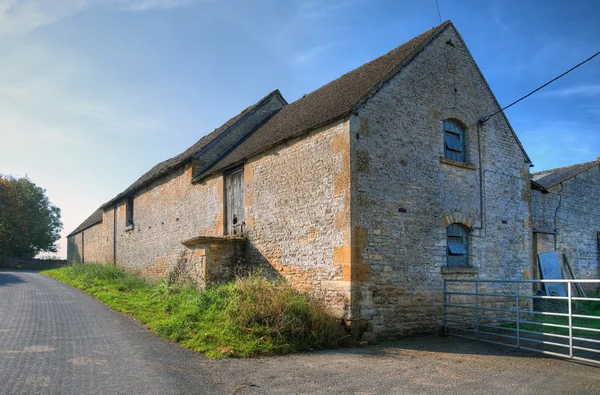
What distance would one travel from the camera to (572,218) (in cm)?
1598

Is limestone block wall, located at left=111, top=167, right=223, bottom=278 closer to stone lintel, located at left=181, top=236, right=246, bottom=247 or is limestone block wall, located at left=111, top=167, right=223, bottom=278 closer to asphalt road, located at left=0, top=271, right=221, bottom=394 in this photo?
stone lintel, located at left=181, top=236, right=246, bottom=247

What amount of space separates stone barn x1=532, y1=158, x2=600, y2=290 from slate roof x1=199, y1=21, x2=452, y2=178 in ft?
21.6

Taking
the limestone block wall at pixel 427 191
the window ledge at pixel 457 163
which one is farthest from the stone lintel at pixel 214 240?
the window ledge at pixel 457 163

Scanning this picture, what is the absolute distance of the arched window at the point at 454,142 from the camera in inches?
465

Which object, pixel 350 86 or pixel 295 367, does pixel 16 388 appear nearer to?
pixel 295 367

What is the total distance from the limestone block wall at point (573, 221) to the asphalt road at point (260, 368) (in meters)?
7.33

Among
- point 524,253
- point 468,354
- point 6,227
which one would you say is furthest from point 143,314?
point 6,227

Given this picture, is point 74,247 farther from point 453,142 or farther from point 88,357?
point 453,142

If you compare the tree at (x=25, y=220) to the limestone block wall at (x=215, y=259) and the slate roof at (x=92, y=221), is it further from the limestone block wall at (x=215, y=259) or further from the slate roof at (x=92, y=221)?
the limestone block wall at (x=215, y=259)

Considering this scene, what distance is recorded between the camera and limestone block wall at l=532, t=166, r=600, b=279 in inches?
591

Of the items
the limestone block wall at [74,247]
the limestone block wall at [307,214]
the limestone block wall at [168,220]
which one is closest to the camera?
the limestone block wall at [307,214]

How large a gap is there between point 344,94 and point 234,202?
16.1 ft

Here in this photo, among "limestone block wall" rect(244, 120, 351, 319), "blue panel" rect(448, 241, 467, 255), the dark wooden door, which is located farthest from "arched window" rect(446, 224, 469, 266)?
the dark wooden door

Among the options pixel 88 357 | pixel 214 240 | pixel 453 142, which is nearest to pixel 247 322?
pixel 88 357
